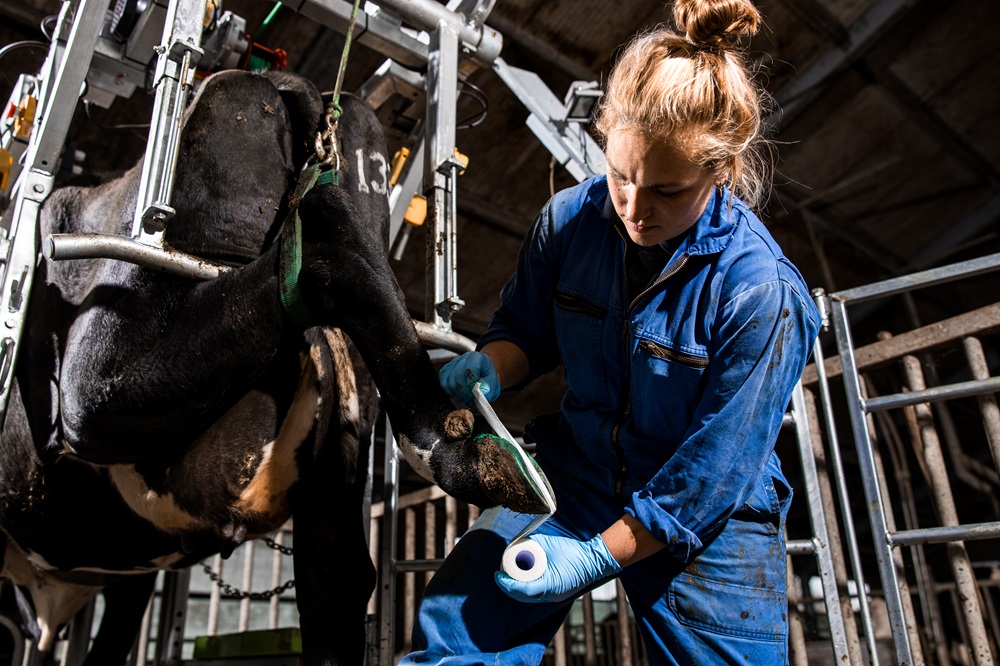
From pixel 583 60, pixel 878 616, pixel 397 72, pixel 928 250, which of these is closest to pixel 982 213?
pixel 928 250

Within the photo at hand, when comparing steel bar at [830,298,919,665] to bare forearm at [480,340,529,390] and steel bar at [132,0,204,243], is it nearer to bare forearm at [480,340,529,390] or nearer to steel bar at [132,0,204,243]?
→ bare forearm at [480,340,529,390]

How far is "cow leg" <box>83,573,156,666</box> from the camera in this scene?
322 centimetres

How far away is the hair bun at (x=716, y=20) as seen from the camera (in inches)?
56.4

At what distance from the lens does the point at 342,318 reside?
59.9 inches

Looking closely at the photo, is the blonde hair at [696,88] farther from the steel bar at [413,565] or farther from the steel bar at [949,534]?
the steel bar at [413,565]

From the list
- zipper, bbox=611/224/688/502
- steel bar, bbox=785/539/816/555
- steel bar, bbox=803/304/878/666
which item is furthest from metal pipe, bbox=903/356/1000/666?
zipper, bbox=611/224/688/502

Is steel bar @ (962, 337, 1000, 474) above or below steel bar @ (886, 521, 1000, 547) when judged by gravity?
above

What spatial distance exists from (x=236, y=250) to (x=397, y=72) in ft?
3.82

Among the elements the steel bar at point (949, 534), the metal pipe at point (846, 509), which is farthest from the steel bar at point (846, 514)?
the steel bar at point (949, 534)

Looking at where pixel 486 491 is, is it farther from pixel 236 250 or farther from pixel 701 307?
pixel 236 250

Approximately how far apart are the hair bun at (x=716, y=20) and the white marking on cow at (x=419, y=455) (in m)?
0.85

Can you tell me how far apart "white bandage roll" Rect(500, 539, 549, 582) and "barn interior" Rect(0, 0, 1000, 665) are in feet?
2.98

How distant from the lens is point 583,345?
163 cm

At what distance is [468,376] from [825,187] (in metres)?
6.53
